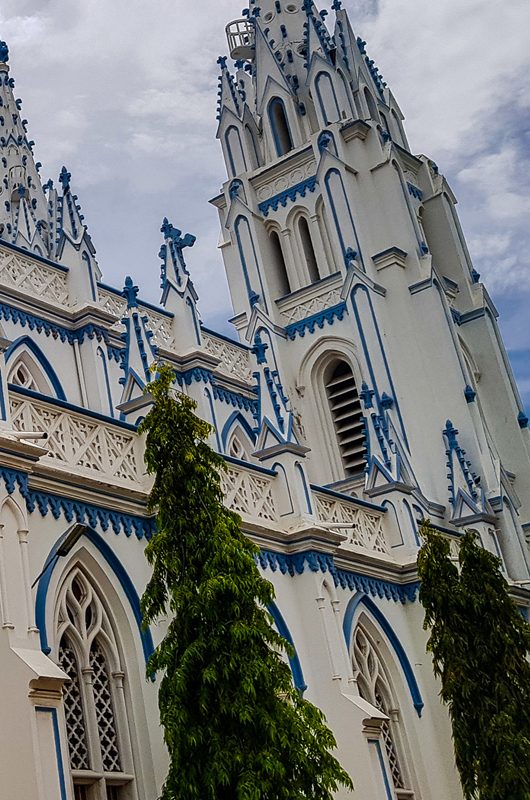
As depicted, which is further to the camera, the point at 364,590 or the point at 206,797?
the point at 364,590

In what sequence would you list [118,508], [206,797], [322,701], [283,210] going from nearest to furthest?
[206,797] → [118,508] → [322,701] → [283,210]

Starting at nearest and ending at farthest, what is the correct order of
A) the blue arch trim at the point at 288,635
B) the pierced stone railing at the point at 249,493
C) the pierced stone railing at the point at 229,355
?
1. the blue arch trim at the point at 288,635
2. the pierced stone railing at the point at 249,493
3. the pierced stone railing at the point at 229,355

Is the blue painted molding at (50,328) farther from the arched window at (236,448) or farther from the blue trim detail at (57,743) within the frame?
the blue trim detail at (57,743)

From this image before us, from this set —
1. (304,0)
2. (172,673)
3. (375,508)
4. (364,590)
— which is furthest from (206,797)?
(304,0)

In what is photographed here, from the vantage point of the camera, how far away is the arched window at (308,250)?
29.2 m

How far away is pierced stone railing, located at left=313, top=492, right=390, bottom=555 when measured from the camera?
60.9ft

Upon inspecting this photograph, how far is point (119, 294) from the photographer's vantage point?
22.1 meters

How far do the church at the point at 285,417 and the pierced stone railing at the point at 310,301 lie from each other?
0.06 m

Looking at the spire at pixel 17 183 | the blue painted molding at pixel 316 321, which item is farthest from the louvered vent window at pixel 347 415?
the spire at pixel 17 183

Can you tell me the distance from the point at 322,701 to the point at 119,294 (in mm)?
9268

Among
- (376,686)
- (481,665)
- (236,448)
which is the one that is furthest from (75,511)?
(236,448)

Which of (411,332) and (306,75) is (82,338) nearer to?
(411,332)

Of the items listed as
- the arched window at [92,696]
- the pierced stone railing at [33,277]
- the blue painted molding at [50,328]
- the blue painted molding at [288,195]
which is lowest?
the arched window at [92,696]

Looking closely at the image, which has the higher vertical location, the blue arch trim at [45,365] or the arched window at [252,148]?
the arched window at [252,148]
